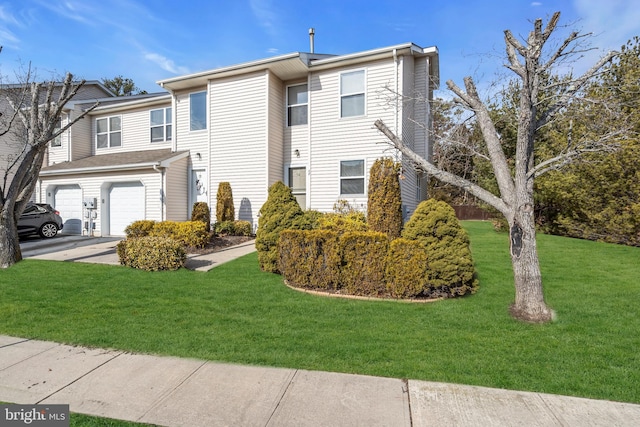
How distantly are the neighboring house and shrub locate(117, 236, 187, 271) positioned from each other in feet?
15.7

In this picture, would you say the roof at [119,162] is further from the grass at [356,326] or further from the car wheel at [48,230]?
the grass at [356,326]

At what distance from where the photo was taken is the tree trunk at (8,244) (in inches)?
332

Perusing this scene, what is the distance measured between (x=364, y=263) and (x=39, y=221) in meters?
13.6

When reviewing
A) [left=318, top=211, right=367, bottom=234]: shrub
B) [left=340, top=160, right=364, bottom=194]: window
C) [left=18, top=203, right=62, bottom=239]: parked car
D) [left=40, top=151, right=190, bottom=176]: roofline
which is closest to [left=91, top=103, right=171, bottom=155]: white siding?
[left=40, top=151, right=190, bottom=176]: roofline

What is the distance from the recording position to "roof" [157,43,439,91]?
11.0 m

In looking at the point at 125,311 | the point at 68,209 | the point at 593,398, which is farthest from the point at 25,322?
the point at 68,209

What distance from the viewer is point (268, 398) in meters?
2.92

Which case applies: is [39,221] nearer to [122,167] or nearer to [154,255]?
[122,167]

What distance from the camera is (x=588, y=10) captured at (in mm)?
5035

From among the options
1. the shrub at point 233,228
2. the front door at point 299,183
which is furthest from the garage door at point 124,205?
the front door at point 299,183

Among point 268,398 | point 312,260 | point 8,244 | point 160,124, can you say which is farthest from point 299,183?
point 268,398

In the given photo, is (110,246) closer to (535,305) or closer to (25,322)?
(25,322)

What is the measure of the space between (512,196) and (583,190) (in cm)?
969

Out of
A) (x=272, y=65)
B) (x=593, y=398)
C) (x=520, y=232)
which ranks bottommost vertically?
(x=593, y=398)
